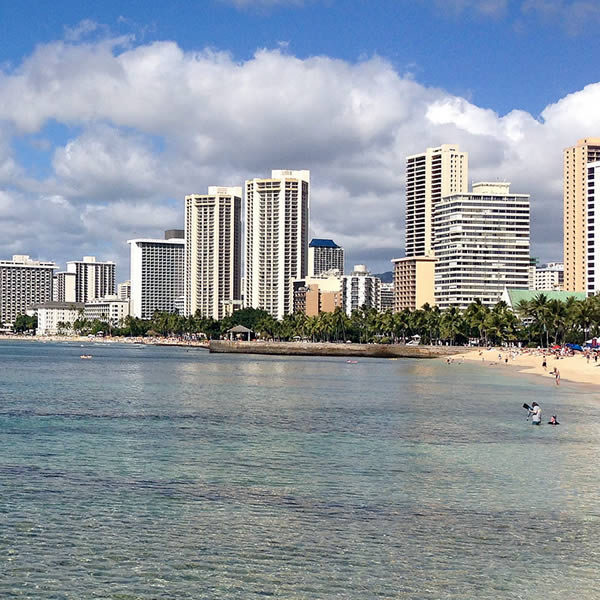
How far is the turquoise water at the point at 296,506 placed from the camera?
69.4ft

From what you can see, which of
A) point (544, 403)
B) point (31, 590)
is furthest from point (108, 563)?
point (544, 403)

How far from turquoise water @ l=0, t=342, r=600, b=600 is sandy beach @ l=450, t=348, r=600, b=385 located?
176ft

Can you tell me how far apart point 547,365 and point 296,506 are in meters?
116

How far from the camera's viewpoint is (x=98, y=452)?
40625 mm

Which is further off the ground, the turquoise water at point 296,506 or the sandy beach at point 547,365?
the turquoise water at point 296,506

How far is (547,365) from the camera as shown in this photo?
453 ft

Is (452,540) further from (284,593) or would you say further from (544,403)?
(544,403)

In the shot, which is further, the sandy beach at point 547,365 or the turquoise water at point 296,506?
the sandy beach at point 547,365

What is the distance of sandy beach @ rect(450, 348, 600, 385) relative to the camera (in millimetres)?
111869

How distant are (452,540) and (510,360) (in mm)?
140256

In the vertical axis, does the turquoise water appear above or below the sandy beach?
above

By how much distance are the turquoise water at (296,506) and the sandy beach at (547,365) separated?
53.5 m

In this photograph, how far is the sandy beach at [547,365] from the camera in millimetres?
111869

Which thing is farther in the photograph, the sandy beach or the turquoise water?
the sandy beach
